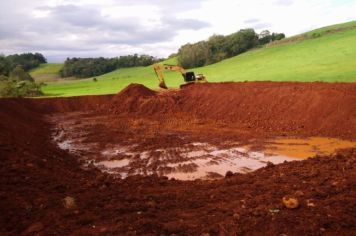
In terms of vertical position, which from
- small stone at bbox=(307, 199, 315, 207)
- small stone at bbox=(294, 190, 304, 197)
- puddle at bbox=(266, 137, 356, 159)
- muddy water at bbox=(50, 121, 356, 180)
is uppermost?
small stone at bbox=(307, 199, 315, 207)

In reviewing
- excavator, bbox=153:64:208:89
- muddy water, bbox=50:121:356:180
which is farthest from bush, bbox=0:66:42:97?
muddy water, bbox=50:121:356:180

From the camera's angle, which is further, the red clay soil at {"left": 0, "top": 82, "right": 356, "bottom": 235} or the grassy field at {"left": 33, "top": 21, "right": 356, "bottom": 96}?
the grassy field at {"left": 33, "top": 21, "right": 356, "bottom": 96}

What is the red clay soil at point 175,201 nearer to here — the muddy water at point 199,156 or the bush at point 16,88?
the muddy water at point 199,156

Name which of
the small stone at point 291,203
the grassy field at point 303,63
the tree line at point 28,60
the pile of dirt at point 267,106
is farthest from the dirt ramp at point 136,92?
the tree line at point 28,60

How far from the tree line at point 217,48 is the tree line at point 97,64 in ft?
64.9

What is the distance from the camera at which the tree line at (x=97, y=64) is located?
8381 cm

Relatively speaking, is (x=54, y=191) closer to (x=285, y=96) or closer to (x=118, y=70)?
(x=285, y=96)

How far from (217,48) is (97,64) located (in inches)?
1156

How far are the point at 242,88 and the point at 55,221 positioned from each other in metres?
17.0

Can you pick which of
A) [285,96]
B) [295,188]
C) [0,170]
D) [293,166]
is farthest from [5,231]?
[285,96]

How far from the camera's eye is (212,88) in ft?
76.5

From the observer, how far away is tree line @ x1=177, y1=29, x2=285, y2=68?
213 ft

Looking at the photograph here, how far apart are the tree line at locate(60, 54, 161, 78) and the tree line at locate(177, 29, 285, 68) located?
64.9 ft

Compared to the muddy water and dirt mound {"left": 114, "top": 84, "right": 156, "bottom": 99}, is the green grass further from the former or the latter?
the muddy water
